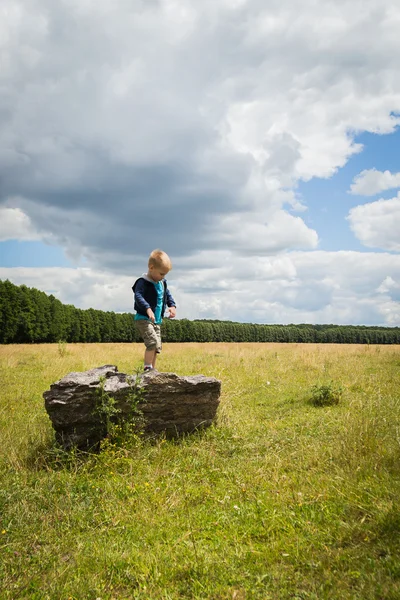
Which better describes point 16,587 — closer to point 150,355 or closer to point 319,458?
point 319,458

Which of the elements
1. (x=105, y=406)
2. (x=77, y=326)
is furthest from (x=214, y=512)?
(x=77, y=326)

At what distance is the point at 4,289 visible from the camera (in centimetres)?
4981

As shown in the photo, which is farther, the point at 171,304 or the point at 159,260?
the point at 171,304

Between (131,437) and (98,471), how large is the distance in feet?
2.64

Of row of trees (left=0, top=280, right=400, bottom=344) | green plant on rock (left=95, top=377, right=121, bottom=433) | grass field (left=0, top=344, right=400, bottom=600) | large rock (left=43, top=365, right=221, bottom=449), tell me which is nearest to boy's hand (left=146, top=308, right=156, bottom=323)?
large rock (left=43, top=365, right=221, bottom=449)

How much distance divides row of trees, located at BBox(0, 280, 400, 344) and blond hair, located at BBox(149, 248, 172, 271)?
2071cm

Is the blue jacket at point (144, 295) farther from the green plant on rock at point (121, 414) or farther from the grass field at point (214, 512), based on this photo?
the grass field at point (214, 512)

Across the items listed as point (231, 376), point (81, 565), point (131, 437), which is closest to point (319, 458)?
point (131, 437)

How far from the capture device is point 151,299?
28.0 ft

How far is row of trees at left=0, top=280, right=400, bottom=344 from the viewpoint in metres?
50.8

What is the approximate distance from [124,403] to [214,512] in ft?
8.33

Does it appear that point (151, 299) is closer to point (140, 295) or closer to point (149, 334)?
point (140, 295)

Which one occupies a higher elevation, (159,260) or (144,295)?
(159,260)

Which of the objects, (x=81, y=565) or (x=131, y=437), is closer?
(x=81, y=565)
